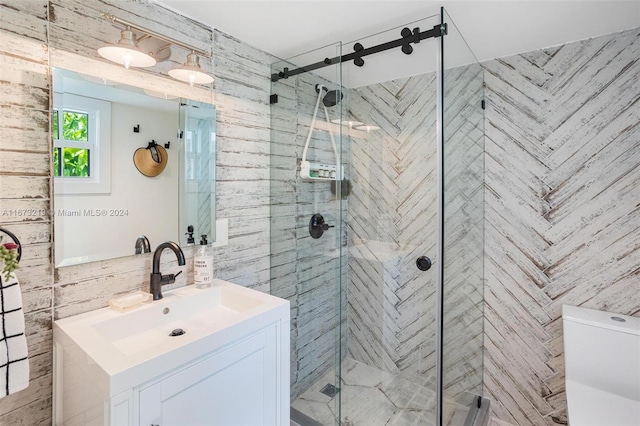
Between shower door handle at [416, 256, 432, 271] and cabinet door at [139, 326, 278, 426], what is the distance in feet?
2.66

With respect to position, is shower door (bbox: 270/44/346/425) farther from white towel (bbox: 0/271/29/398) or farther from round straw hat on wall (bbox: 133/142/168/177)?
white towel (bbox: 0/271/29/398)

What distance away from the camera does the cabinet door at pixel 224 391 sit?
3.26 feet

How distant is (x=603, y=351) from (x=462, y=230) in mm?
894

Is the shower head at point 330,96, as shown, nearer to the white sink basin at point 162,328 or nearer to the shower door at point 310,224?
the shower door at point 310,224

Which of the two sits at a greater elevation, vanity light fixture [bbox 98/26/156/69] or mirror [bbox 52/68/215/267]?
vanity light fixture [bbox 98/26/156/69]

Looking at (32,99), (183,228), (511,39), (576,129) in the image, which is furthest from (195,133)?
(576,129)

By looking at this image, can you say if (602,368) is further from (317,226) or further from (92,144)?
(92,144)

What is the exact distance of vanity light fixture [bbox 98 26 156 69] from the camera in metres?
1.29

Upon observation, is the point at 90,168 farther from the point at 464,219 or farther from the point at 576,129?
the point at 576,129

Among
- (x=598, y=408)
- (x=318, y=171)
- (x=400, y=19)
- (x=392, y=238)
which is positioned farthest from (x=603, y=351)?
(x=400, y=19)

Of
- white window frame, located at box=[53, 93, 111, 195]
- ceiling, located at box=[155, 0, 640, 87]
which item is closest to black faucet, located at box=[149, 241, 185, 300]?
white window frame, located at box=[53, 93, 111, 195]

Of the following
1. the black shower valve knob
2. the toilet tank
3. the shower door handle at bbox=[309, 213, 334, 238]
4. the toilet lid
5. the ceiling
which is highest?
the ceiling

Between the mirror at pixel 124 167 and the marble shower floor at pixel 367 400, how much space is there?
1.18m

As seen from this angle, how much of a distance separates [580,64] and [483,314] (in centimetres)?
158
